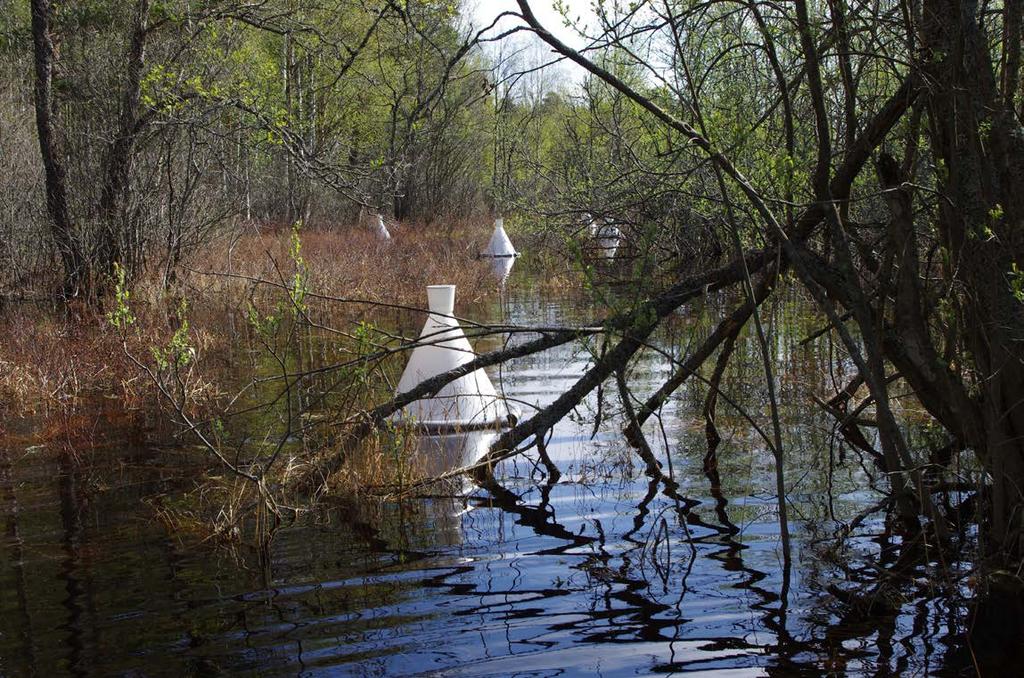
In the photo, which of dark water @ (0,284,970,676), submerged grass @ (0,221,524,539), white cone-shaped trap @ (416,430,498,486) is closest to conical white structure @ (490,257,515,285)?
submerged grass @ (0,221,524,539)

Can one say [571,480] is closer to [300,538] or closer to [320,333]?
[300,538]

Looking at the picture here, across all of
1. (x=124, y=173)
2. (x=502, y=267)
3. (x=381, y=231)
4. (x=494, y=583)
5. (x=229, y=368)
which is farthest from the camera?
(x=381, y=231)

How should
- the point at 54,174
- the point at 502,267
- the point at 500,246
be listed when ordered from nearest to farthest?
the point at 54,174, the point at 502,267, the point at 500,246

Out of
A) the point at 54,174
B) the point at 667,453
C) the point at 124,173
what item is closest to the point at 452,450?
the point at 667,453

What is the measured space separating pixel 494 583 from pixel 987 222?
2.60 m

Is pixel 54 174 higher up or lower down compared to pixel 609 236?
higher up

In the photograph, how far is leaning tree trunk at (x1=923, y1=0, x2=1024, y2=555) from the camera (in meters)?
4.12

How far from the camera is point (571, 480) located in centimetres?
676

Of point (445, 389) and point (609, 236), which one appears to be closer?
point (609, 236)

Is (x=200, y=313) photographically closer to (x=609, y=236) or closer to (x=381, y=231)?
(x=609, y=236)

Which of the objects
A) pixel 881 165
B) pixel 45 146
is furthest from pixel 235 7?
pixel 881 165

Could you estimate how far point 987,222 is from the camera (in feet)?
13.7

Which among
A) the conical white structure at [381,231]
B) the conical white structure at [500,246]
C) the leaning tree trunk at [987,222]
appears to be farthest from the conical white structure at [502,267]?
the leaning tree trunk at [987,222]

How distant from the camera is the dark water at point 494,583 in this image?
4012 mm
